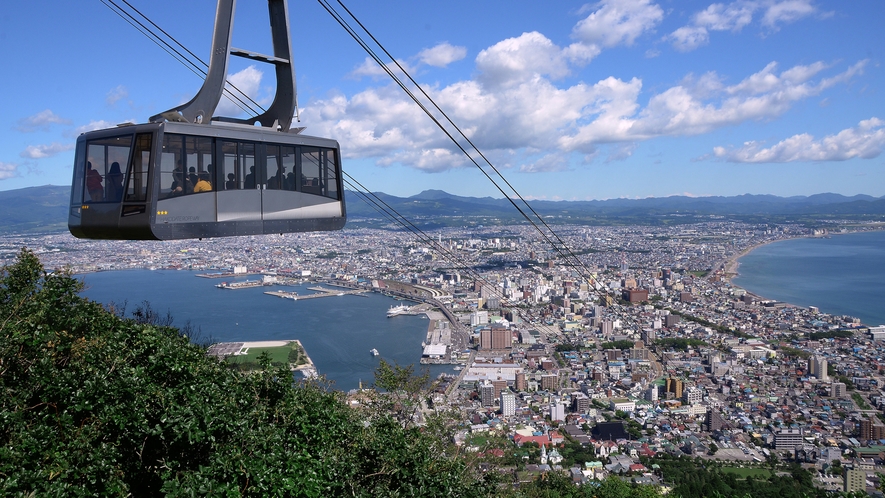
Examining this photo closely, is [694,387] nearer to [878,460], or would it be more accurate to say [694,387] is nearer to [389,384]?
[878,460]

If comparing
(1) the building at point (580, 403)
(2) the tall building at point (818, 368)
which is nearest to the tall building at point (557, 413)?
(1) the building at point (580, 403)

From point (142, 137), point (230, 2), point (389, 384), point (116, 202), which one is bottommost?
point (389, 384)

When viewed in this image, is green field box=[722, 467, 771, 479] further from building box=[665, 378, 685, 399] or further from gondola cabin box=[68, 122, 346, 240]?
gondola cabin box=[68, 122, 346, 240]

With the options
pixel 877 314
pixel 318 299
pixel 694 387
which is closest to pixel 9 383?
pixel 694 387

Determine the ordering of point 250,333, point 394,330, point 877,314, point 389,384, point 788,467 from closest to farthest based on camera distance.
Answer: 1. point 389,384
2. point 788,467
3. point 250,333
4. point 394,330
5. point 877,314

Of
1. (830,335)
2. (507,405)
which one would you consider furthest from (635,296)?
(507,405)

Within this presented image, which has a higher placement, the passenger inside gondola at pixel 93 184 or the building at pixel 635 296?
the passenger inside gondola at pixel 93 184

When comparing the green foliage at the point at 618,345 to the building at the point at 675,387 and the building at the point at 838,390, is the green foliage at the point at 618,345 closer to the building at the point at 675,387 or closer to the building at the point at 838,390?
the building at the point at 675,387
